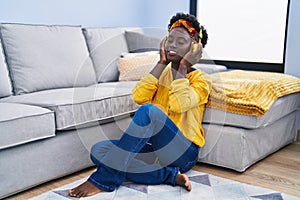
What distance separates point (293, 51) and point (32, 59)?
1.94 meters

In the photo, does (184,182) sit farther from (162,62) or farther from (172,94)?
(162,62)

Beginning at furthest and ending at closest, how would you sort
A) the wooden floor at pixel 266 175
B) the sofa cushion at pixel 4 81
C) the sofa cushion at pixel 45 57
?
the sofa cushion at pixel 45 57
the sofa cushion at pixel 4 81
the wooden floor at pixel 266 175

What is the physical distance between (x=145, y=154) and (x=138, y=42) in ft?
4.43

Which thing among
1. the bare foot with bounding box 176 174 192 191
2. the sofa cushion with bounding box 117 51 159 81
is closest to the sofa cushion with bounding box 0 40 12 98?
the sofa cushion with bounding box 117 51 159 81

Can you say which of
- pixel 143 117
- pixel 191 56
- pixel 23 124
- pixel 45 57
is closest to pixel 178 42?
pixel 191 56

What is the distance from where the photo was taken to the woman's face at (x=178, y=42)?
64.6 inches

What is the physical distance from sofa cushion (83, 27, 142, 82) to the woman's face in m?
1.08

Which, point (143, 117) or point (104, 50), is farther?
point (104, 50)

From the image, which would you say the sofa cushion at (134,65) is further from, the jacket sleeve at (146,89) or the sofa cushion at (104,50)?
the jacket sleeve at (146,89)

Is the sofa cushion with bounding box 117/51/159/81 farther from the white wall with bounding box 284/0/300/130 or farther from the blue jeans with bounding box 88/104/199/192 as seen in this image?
the white wall with bounding box 284/0/300/130

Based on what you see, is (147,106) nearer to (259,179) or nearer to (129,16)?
(259,179)

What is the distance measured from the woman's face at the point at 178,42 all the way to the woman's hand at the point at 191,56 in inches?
0.9

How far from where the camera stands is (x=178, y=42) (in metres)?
1.65

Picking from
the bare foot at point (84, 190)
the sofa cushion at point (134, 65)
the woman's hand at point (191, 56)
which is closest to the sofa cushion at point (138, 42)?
the sofa cushion at point (134, 65)
